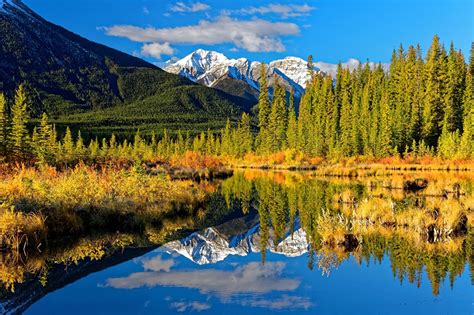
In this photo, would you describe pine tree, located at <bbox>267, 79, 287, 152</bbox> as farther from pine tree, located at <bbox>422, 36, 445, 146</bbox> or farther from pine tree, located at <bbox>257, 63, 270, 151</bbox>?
pine tree, located at <bbox>422, 36, 445, 146</bbox>

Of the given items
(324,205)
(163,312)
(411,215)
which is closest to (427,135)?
(324,205)

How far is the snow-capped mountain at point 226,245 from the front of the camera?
17.4m

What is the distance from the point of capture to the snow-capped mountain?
17.4 meters

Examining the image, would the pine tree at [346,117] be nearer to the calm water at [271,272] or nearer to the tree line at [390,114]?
the tree line at [390,114]

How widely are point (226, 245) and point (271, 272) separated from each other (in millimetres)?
5253

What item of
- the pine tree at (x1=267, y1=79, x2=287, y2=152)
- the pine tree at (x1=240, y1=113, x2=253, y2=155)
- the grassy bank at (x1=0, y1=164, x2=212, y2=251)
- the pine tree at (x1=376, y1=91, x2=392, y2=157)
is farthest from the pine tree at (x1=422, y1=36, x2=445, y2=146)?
the grassy bank at (x1=0, y1=164, x2=212, y2=251)

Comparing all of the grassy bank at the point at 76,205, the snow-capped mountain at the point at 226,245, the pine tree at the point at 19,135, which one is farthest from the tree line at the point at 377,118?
the snow-capped mountain at the point at 226,245

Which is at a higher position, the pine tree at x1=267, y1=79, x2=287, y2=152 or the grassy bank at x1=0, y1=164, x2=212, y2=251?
the pine tree at x1=267, y1=79, x2=287, y2=152

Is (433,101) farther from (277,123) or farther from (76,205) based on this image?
(76,205)

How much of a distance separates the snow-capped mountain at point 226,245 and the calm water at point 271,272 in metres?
0.05

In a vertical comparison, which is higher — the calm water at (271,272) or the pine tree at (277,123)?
the pine tree at (277,123)

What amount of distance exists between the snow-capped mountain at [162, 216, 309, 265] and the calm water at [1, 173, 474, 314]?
0.05m

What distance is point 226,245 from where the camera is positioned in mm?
20109

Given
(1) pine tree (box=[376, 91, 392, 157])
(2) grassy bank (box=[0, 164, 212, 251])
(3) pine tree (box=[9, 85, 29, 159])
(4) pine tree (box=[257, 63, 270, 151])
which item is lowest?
(2) grassy bank (box=[0, 164, 212, 251])
